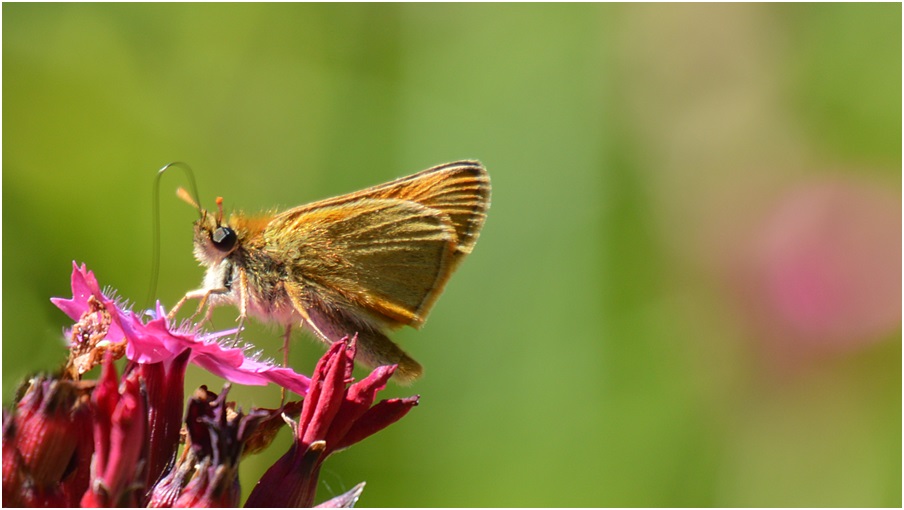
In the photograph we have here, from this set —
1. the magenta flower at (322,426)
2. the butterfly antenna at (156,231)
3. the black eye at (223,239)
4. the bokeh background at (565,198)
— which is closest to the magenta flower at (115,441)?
the magenta flower at (322,426)

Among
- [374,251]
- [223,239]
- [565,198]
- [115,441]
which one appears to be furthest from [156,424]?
[565,198]

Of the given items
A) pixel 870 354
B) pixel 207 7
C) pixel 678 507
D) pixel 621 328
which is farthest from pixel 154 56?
pixel 870 354

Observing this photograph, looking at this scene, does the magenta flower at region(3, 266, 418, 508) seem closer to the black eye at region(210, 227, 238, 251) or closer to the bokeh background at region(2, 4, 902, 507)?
the black eye at region(210, 227, 238, 251)

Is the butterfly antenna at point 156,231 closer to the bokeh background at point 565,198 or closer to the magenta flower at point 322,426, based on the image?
the bokeh background at point 565,198

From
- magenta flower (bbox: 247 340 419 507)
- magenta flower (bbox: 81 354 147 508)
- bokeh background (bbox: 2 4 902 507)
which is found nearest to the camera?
magenta flower (bbox: 81 354 147 508)

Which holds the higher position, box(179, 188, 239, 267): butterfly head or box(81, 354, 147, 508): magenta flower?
box(179, 188, 239, 267): butterfly head

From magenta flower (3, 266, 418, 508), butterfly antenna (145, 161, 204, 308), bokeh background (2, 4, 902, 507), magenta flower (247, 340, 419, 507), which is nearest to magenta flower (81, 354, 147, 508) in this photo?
magenta flower (3, 266, 418, 508)
